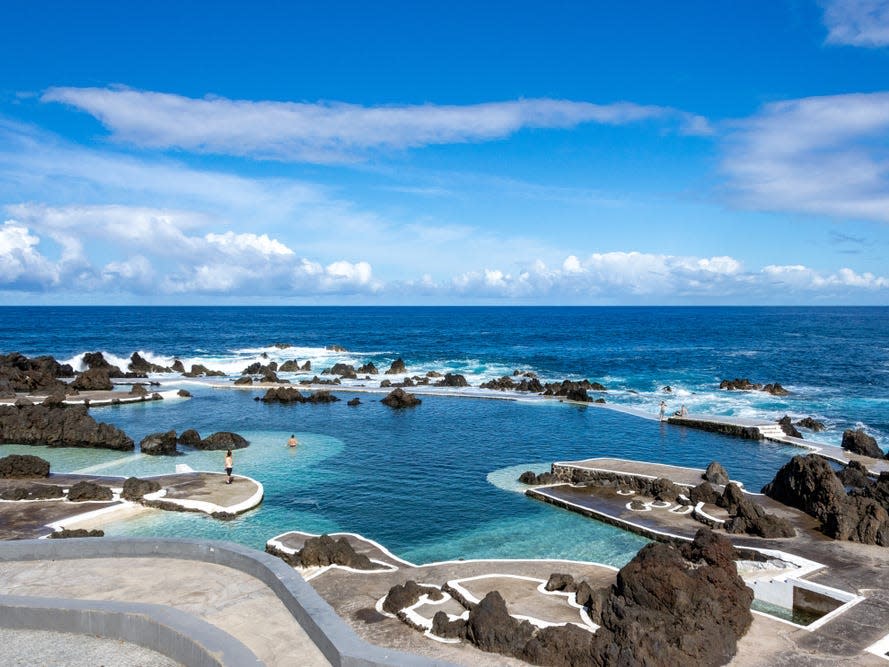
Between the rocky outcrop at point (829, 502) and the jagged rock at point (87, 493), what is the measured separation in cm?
2800

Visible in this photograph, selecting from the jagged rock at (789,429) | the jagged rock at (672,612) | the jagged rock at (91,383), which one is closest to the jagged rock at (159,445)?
the jagged rock at (91,383)

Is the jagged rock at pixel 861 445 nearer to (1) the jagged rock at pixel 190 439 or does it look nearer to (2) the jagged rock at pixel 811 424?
(2) the jagged rock at pixel 811 424

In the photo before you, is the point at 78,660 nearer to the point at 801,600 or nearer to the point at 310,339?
the point at 801,600

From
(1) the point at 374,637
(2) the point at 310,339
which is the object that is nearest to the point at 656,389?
(1) the point at 374,637

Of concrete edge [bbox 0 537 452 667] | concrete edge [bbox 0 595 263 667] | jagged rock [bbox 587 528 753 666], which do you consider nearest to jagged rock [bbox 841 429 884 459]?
jagged rock [bbox 587 528 753 666]

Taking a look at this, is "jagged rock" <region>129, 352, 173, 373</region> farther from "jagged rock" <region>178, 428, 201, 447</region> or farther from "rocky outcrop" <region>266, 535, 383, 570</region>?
"rocky outcrop" <region>266, 535, 383, 570</region>

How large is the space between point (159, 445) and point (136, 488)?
34.9ft

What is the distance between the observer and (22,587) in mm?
13281

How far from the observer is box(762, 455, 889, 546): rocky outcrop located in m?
23.2

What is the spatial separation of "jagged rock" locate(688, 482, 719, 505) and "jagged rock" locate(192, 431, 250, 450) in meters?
25.6

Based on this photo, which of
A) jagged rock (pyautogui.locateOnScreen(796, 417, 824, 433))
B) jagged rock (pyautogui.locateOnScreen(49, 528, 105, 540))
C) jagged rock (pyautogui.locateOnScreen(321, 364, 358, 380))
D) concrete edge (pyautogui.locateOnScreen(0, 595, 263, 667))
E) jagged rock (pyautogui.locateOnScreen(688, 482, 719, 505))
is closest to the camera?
concrete edge (pyautogui.locateOnScreen(0, 595, 263, 667))

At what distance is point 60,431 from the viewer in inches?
1629

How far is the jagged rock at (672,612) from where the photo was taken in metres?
14.4

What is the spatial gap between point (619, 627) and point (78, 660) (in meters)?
10.7
